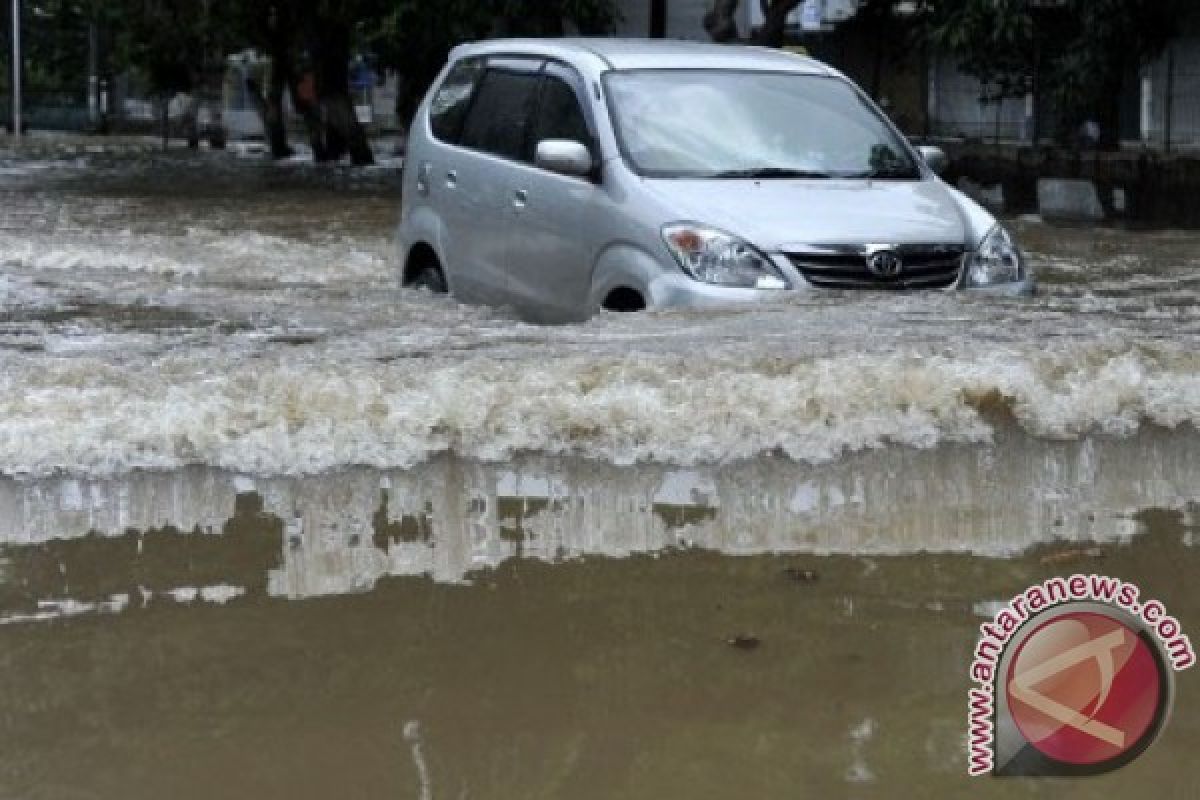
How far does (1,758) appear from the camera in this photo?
13.7 ft

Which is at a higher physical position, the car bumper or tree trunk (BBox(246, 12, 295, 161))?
tree trunk (BBox(246, 12, 295, 161))

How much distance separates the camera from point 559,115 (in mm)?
9492

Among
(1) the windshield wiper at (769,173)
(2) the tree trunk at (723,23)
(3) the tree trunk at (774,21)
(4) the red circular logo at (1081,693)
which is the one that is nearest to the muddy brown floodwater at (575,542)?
(4) the red circular logo at (1081,693)

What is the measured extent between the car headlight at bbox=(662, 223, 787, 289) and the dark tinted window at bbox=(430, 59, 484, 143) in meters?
2.55

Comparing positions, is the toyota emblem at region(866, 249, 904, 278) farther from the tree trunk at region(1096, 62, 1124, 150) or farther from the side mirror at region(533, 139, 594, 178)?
the tree trunk at region(1096, 62, 1124, 150)

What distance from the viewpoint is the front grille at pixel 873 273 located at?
8.13 metres

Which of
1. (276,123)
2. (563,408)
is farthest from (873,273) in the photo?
(276,123)

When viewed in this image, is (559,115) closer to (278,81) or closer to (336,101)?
(336,101)

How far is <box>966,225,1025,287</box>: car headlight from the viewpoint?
862 cm

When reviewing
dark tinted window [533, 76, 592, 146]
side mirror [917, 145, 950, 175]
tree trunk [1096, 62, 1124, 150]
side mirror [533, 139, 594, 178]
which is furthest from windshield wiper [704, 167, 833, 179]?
tree trunk [1096, 62, 1124, 150]

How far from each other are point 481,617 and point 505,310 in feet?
15.2

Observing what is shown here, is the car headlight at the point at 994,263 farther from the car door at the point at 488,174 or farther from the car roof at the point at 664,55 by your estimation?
the car door at the point at 488,174

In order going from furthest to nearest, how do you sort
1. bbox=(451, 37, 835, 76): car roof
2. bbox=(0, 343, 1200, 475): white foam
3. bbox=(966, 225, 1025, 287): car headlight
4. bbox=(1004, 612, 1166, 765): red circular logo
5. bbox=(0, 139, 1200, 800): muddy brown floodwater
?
bbox=(451, 37, 835, 76): car roof → bbox=(966, 225, 1025, 287): car headlight → bbox=(0, 343, 1200, 475): white foam → bbox=(0, 139, 1200, 800): muddy brown floodwater → bbox=(1004, 612, 1166, 765): red circular logo

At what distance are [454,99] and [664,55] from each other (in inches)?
58.2
